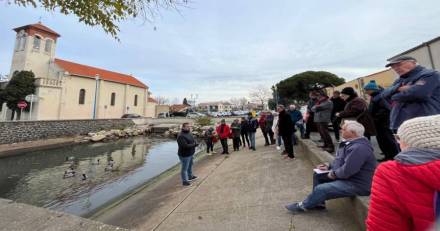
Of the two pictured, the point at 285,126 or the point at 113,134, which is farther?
the point at 113,134

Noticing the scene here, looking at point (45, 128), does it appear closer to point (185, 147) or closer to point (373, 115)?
point (185, 147)

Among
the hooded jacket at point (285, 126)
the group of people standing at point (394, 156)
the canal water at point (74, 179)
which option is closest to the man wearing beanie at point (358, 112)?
the group of people standing at point (394, 156)

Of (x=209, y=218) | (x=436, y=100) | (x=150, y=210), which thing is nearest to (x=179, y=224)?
(x=209, y=218)

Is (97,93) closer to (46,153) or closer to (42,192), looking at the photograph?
(46,153)

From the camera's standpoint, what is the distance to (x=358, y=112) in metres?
4.44

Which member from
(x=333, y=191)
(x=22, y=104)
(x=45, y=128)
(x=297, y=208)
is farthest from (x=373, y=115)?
(x=22, y=104)

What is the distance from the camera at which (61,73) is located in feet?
102

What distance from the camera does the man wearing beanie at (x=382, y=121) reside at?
3.90 m

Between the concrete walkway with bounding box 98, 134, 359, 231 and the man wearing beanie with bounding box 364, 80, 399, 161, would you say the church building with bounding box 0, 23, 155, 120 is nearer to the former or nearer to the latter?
the concrete walkway with bounding box 98, 134, 359, 231

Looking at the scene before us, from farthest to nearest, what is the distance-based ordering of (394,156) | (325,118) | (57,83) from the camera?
(57,83)
(325,118)
(394,156)

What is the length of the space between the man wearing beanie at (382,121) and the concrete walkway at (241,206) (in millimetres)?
1499

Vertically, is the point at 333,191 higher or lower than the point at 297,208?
higher

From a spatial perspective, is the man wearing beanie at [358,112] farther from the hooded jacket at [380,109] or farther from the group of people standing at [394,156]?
the hooded jacket at [380,109]

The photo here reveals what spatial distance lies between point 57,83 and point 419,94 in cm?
3739
